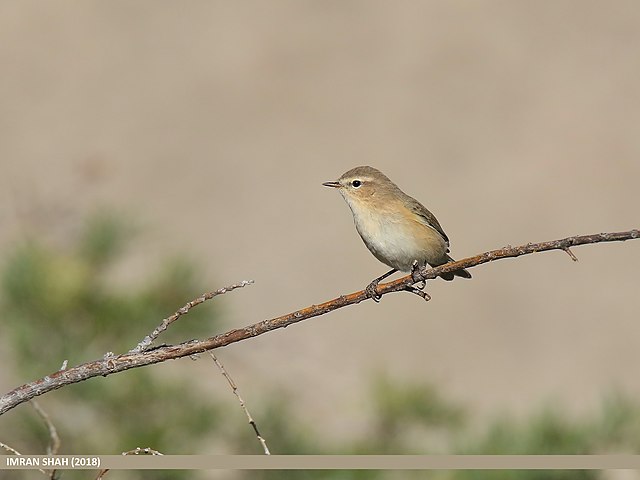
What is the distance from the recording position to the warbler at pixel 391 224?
→ 11.8 ft

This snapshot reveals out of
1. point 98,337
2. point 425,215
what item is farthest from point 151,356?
point 98,337

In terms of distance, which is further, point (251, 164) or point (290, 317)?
point (251, 164)

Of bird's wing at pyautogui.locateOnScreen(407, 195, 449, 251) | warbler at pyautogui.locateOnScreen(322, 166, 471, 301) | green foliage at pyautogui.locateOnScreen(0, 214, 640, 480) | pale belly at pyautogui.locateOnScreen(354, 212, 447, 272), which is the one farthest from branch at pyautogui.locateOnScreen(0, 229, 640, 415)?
A: green foliage at pyautogui.locateOnScreen(0, 214, 640, 480)

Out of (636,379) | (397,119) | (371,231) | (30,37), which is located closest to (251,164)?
(397,119)

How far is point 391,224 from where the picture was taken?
3.76 m

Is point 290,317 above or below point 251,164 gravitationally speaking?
below

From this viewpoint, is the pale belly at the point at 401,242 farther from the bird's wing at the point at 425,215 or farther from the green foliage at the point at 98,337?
the green foliage at the point at 98,337

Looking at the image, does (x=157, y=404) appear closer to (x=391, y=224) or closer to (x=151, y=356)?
(x=391, y=224)

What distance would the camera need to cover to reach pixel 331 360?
13.1m

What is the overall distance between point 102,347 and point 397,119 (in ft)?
45.3

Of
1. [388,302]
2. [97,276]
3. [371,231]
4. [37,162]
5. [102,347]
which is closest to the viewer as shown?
[371,231]

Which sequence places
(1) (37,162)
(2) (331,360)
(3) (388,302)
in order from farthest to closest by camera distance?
(1) (37,162)
(3) (388,302)
(2) (331,360)

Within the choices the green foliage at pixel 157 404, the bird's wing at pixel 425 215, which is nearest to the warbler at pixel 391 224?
the bird's wing at pixel 425 215

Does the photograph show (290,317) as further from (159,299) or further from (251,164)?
(251,164)
